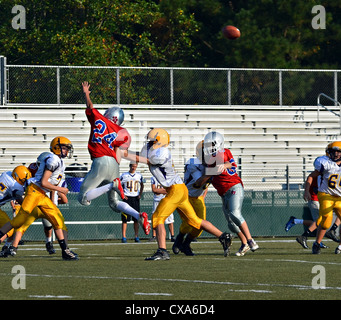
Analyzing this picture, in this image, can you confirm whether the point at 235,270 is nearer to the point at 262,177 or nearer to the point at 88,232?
the point at 88,232

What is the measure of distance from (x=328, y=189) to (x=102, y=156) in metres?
3.43

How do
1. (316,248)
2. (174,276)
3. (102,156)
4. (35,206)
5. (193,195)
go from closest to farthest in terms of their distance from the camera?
1. (174,276)
2. (102,156)
3. (35,206)
4. (316,248)
5. (193,195)

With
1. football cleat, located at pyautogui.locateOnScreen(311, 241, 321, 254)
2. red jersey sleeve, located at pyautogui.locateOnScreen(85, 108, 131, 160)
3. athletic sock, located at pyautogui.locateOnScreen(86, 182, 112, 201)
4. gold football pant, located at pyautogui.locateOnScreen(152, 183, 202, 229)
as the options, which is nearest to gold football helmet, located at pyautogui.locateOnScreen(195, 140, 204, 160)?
gold football pant, located at pyautogui.locateOnScreen(152, 183, 202, 229)

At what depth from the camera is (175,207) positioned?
11680mm

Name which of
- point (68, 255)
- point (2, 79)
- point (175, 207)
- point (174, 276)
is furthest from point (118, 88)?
point (174, 276)

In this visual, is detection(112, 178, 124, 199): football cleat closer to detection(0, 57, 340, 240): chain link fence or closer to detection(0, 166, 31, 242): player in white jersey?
detection(0, 166, 31, 242): player in white jersey

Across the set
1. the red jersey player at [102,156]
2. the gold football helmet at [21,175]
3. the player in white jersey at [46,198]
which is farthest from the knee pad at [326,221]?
the gold football helmet at [21,175]

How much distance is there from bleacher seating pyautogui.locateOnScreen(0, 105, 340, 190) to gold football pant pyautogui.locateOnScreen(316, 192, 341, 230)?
7096 mm

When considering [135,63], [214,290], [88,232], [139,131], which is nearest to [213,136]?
[214,290]

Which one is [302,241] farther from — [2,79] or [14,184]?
[2,79]

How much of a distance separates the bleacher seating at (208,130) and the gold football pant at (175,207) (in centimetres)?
796

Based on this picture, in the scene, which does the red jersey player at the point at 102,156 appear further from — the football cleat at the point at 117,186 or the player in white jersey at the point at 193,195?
the player in white jersey at the point at 193,195

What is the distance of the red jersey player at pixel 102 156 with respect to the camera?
432 inches

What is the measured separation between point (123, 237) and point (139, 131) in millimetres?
5589
